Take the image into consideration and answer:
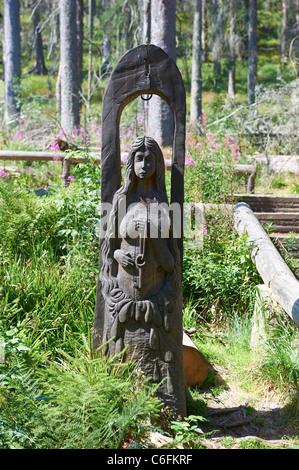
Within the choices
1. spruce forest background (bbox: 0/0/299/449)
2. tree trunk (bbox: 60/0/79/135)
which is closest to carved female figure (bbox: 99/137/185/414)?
spruce forest background (bbox: 0/0/299/449)

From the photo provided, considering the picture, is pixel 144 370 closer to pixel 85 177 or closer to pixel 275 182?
pixel 85 177

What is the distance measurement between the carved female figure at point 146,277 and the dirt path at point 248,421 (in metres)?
0.46

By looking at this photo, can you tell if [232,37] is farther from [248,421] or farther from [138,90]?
[248,421]

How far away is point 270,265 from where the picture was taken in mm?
4965

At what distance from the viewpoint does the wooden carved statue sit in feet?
11.0

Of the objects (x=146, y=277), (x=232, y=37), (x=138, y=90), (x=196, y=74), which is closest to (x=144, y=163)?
(x=138, y=90)

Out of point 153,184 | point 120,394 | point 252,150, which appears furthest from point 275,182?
point 120,394

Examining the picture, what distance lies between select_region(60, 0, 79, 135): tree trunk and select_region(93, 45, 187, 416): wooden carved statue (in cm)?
804

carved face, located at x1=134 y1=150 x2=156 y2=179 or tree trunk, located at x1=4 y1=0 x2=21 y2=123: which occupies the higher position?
tree trunk, located at x1=4 y1=0 x2=21 y2=123

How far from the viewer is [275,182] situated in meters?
10.1

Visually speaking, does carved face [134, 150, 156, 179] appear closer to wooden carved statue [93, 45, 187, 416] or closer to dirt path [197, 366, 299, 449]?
wooden carved statue [93, 45, 187, 416]

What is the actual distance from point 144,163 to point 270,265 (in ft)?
7.59

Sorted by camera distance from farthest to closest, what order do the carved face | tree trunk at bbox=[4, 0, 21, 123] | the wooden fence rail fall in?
1. tree trunk at bbox=[4, 0, 21, 123]
2. the wooden fence rail
3. the carved face

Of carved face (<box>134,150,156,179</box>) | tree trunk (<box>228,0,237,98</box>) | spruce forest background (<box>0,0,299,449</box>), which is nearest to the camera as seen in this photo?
spruce forest background (<box>0,0,299,449</box>)
